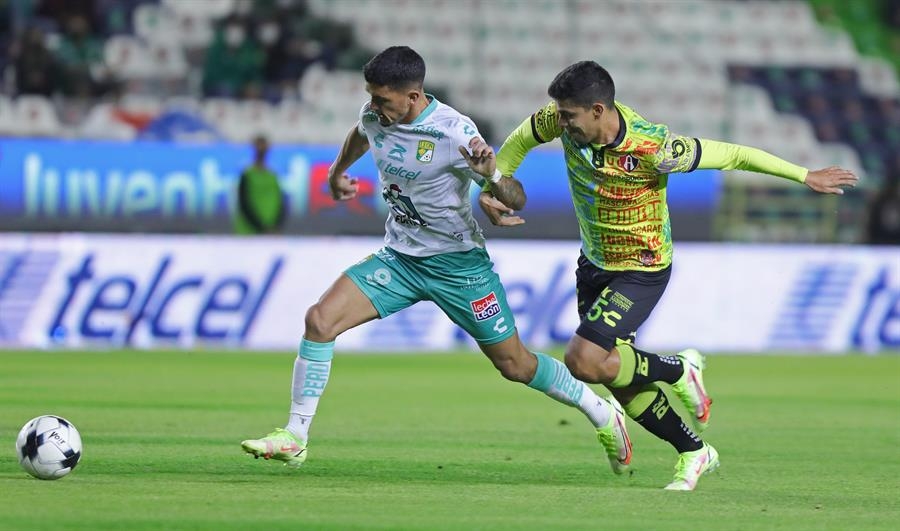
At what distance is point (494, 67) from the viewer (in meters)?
24.5

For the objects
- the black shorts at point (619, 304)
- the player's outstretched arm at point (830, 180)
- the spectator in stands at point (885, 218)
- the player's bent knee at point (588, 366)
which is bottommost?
the spectator in stands at point (885, 218)

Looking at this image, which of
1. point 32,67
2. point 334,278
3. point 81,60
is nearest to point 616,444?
point 334,278

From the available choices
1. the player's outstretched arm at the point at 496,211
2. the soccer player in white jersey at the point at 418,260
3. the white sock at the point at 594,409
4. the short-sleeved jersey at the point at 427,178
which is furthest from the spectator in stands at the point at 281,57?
the player's outstretched arm at the point at 496,211

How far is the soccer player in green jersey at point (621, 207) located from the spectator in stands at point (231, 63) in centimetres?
1460

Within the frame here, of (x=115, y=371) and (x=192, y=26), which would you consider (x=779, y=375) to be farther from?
(x=192, y=26)

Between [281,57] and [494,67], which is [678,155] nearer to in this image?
[281,57]

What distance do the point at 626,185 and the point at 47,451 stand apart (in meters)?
3.02

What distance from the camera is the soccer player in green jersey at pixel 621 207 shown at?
7707 millimetres

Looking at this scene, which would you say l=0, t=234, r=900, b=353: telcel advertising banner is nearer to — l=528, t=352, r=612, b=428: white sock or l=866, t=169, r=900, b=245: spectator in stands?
l=866, t=169, r=900, b=245: spectator in stands

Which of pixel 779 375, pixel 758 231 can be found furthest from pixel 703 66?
pixel 779 375

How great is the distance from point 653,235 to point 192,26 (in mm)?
16099

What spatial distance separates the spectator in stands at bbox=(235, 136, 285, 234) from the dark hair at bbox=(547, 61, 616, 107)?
11426 millimetres

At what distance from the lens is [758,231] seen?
72.7 ft

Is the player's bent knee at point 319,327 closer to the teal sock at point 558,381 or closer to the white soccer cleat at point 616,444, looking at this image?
the teal sock at point 558,381
